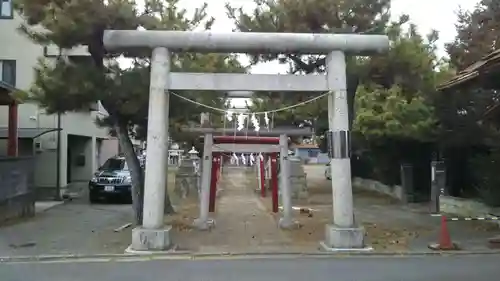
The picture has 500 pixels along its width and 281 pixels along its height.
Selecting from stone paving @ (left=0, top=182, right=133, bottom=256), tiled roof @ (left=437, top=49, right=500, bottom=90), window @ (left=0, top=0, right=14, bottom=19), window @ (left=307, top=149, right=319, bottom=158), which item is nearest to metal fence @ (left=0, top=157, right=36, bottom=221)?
stone paving @ (left=0, top=182, right=133, bottom=256)

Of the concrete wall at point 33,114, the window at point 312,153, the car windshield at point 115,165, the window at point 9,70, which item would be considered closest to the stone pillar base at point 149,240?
the concrete wall at point 33,114

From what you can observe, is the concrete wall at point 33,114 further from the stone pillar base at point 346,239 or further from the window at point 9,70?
the stone pillar base at point 346,239

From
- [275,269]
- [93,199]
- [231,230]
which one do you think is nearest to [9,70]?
[93,199]

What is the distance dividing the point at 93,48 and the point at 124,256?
520cm

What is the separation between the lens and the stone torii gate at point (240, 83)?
12031 millimetres

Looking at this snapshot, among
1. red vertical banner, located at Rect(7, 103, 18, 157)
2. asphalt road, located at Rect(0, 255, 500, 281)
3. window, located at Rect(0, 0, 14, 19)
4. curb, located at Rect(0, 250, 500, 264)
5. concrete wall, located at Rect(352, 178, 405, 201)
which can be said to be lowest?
asphalt road, located at Rect(0, 255, 500, 281)

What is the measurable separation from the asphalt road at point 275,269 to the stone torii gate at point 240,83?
129 centimetres

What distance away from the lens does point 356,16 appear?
15.2 meters

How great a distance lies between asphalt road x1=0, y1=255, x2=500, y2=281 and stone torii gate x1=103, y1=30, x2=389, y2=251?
129 centimetres

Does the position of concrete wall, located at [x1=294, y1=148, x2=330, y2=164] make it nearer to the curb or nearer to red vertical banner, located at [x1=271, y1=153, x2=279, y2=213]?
red vertical banner, located at [x1=271, y1=153, x2=279, y2=213]

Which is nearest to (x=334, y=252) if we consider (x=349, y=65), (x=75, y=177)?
(x=349, y=65)

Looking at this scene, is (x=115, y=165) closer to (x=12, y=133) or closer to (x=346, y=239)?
(x=12, y=133)

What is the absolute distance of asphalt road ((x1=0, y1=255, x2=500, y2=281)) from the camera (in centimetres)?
921

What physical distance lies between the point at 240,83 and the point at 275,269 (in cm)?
393
